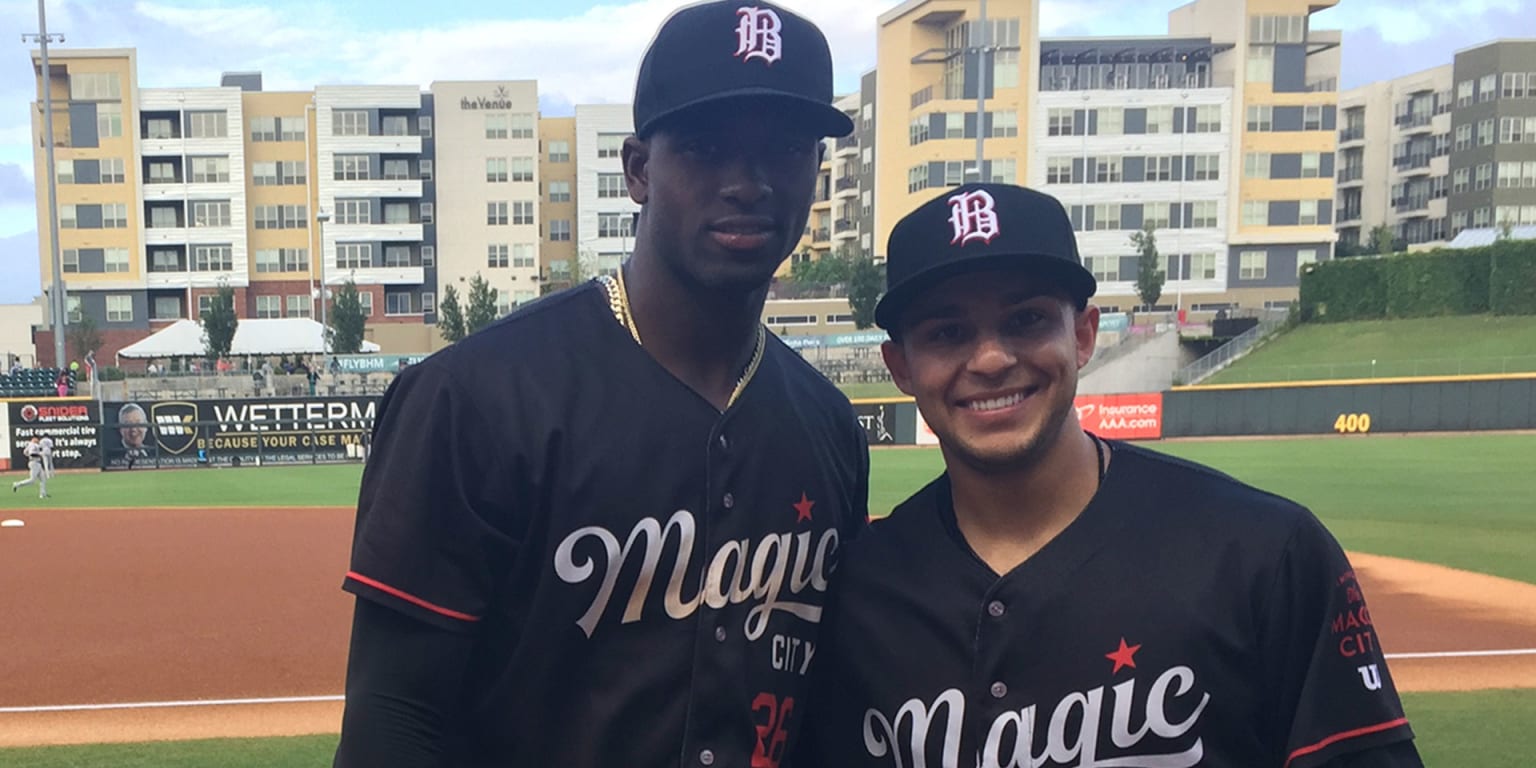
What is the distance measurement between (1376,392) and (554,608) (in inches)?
1158

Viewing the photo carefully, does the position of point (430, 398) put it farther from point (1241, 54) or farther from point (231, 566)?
point (1241, 54)

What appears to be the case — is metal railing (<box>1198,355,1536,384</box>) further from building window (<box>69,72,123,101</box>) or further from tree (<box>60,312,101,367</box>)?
building window (<box>69,72,123,101</box>)

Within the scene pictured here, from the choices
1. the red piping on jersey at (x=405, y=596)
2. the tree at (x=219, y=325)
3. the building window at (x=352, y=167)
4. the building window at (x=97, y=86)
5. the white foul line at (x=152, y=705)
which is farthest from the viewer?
the building window at (x=352, y=167)

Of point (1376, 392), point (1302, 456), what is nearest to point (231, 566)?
point (1302, 456)

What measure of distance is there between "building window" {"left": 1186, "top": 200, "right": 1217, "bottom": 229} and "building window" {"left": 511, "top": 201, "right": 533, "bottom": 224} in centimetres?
3585

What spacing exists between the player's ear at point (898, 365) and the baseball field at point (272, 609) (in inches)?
175

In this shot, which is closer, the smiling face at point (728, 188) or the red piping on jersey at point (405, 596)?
the red piping on jersey at point (405, 596)

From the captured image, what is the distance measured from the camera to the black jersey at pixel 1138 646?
6.93ft

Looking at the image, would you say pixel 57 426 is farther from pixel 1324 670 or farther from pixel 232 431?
pixel 1324 670

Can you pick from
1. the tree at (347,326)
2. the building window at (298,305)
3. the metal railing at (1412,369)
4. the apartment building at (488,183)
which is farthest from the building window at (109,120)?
the metal railing at (1412,369)

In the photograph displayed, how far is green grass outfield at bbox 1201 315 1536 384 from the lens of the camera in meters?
30.6

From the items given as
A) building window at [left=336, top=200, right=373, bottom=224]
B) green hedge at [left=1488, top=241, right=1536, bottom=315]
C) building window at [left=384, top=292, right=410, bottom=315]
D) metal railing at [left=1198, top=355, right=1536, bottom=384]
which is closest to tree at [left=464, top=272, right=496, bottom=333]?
building window at [left=384, top=292, right=410, bottom=315]

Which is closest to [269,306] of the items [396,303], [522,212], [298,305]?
[298,305]

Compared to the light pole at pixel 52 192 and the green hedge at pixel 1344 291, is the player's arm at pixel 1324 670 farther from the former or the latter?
the green hedge at pixel 1344 291
